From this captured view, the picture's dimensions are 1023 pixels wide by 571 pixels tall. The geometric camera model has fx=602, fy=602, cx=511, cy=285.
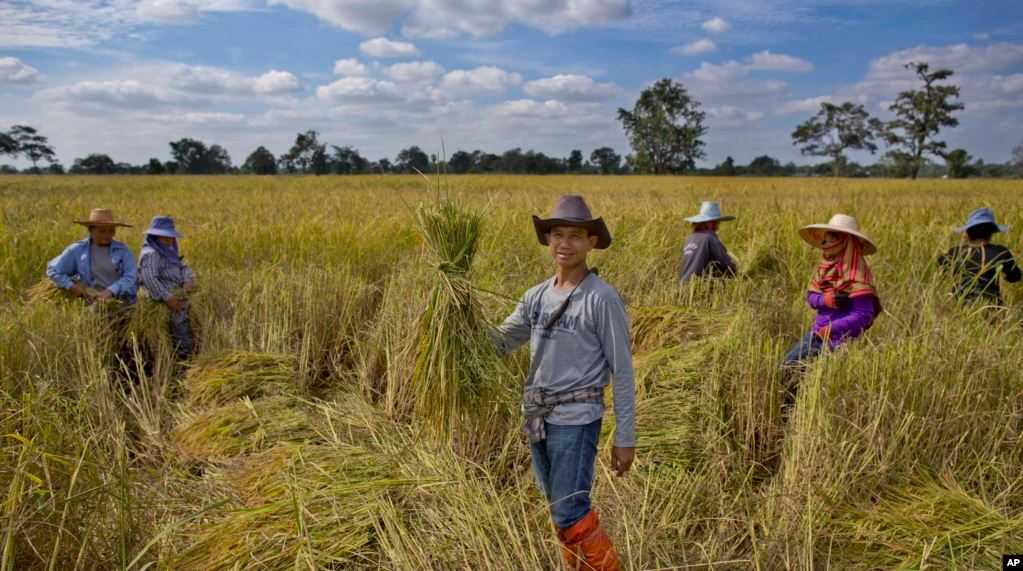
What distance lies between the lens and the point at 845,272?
132 inches

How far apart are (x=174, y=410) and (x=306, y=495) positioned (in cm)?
196

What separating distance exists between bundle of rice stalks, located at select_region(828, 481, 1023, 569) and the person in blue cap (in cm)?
231

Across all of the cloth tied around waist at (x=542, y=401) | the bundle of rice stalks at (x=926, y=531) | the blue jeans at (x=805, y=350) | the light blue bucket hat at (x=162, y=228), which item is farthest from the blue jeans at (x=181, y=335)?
the bundle of rice stalks at (x=926, y=531)

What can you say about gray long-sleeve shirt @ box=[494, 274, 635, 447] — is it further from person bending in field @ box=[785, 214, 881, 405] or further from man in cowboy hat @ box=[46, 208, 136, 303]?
man in cowboy hat @ box=[46, 208, 136, 303]

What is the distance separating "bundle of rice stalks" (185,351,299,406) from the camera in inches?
143

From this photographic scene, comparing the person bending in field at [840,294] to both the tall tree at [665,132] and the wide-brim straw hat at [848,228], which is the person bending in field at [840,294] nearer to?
the wide-brim straw hat at [848,228]

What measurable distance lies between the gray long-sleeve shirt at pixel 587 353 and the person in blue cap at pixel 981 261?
133 inches

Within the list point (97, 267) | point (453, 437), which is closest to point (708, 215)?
point (453, 437)

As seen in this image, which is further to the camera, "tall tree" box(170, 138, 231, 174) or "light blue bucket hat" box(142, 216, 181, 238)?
"tall tree" box(170, 138, 231, 174)

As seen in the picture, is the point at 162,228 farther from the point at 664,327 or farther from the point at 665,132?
the point at 665,132

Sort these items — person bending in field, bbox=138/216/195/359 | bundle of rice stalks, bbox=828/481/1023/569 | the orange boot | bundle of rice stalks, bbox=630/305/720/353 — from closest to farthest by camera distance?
the orange boot
bundle of rice stalks, bbox=828/481/1023/569
bundle of rice stalks, bbox=630/305/720/353
person bending in field, bbox=138/216/195/359

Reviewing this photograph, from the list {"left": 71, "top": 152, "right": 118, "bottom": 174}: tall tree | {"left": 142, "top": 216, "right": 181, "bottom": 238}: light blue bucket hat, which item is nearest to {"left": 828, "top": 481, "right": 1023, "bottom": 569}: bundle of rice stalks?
{"left": 142, "top": 216, "right": 181, "bottom": 238}: light blue bucket hat

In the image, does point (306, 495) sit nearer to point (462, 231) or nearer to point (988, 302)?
point (462, 231)

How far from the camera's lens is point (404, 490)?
7.57 feet
